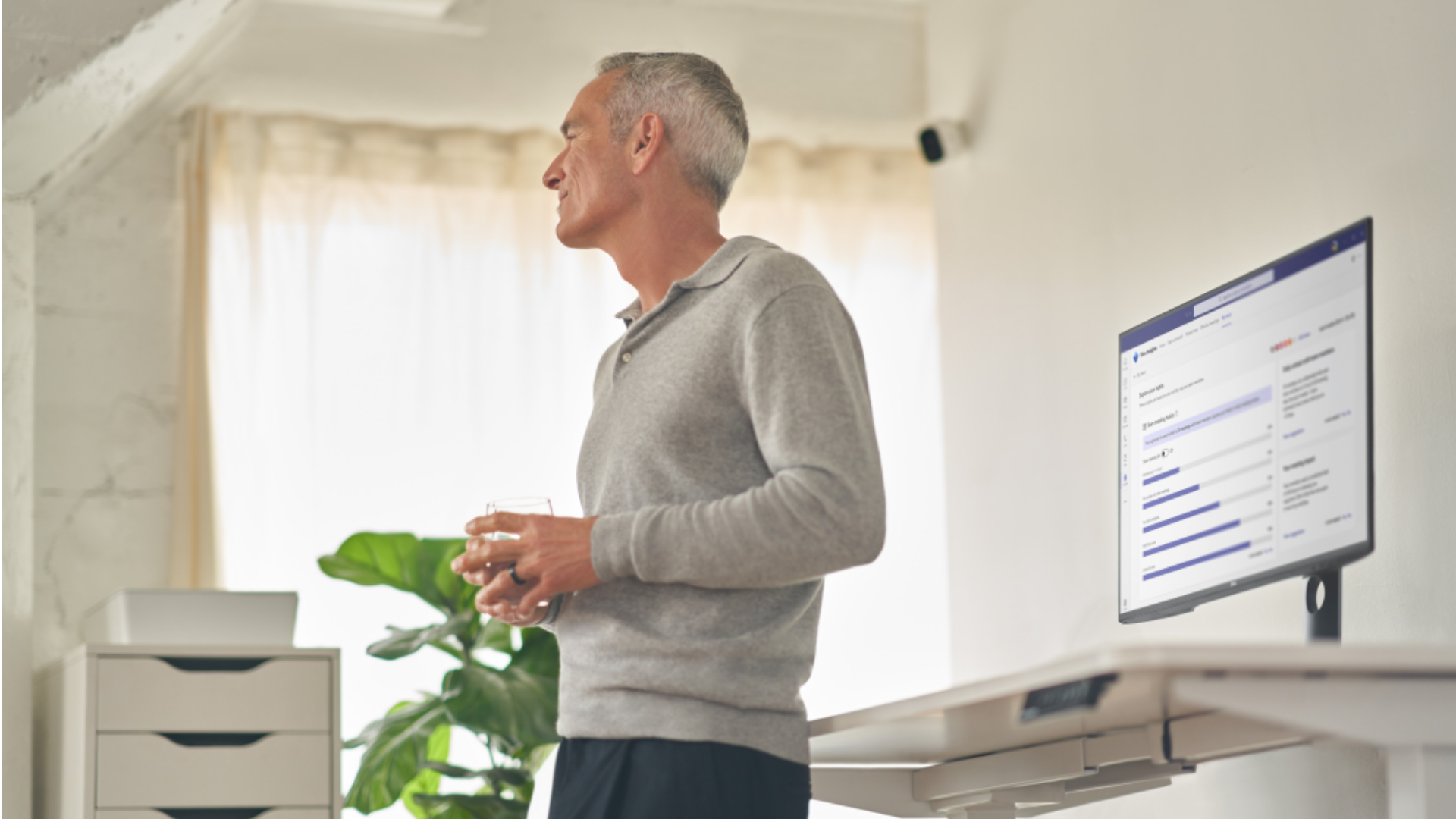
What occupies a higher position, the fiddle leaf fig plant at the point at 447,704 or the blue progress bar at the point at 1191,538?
the blue progress bar at the point at 1191,538

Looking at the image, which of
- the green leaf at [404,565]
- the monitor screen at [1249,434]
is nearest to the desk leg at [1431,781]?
the monitor screen at [1249,434]

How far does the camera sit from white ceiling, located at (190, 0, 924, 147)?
356 centimetres

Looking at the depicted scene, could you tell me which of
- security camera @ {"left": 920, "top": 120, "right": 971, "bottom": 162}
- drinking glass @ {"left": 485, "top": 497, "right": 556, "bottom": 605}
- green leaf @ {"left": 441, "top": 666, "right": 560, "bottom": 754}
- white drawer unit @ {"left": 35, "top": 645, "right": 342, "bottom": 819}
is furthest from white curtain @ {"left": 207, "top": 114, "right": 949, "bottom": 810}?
drinking glass @ {"left": 485, "top": 497, "right": 556, "bottom": 605}

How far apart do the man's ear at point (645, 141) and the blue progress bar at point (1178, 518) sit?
31.3 inches

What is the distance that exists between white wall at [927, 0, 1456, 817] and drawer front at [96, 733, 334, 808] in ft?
4.61

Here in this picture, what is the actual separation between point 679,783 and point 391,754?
1.79 metres

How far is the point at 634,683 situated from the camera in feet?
4.17

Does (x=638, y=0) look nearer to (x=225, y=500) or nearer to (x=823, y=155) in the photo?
(x=823, y=155)

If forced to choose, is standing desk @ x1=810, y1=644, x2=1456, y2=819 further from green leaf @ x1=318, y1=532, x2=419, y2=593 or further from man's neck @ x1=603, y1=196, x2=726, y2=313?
green leaf @ x1=318, y1=532, x2=419, y2=593

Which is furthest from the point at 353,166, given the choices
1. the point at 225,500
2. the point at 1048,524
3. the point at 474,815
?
the point at 1048,524

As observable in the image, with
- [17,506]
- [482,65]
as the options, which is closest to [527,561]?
[17,506]

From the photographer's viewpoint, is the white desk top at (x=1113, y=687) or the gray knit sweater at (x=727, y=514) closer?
the white desk top at (x=1113, y=687)

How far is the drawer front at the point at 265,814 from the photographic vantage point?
2.54m

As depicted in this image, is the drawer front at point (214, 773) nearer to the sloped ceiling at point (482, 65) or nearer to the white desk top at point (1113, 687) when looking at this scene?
the sloped ceiling at point (482, 65)
